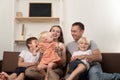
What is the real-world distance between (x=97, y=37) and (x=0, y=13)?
188 cm

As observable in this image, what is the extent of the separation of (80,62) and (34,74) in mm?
612

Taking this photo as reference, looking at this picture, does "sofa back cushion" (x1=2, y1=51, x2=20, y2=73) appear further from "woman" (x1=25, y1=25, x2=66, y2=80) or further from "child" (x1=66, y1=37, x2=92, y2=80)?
"child" (x1=66, y1=37, x2=92, y2=80)

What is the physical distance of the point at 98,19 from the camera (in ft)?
13.1

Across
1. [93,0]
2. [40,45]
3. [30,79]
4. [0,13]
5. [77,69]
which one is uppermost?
[93,0]

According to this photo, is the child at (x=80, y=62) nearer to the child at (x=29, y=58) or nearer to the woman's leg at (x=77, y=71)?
the woman's leg at (x=77, y=71)

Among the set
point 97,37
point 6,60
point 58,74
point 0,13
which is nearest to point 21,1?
point 0,13

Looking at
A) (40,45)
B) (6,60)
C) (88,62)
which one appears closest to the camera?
(88,62)

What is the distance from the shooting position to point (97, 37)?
397 centimetres

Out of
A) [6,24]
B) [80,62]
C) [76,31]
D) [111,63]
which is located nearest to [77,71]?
[80,62]

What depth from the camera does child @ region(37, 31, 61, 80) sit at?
2.80 metres

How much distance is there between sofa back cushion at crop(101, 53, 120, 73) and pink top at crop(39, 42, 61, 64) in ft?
2.64

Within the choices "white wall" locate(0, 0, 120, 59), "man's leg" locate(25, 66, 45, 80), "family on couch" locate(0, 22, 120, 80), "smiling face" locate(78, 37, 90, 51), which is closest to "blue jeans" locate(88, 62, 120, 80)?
"family on couch" locate(0, 22, 120, 80)

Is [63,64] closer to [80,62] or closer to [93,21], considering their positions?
[80,62]

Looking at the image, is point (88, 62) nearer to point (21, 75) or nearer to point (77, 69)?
point (77, 69)
